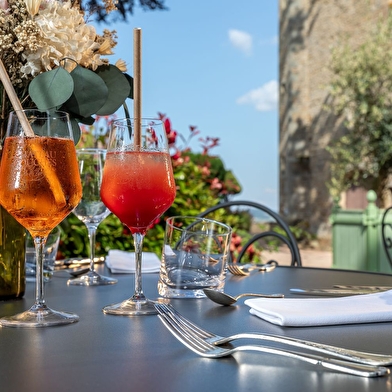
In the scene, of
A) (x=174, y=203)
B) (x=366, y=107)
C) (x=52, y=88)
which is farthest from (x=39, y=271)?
(x=366, y=107)

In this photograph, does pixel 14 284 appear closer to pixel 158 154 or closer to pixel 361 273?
pixel 158 154

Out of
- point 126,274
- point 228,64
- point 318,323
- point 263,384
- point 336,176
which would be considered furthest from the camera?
point 228,64

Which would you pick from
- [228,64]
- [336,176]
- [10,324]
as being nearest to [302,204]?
[336,176]

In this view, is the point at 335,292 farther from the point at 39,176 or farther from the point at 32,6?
the point at 32,6

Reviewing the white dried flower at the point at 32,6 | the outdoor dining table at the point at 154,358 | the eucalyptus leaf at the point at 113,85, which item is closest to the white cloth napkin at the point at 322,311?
the outdoor dining table at the point at 154,358

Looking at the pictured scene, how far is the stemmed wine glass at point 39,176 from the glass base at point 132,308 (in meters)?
0.07

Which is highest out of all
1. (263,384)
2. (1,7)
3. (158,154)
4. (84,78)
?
(1,7)

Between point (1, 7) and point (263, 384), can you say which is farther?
point (1, 7)

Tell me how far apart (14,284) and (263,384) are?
0.69 meters

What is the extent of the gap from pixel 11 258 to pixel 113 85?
39cm

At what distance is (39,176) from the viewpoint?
0.88 m

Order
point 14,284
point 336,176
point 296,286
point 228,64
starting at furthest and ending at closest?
point 228,64, point 336,176, point 296,286, point 14,284

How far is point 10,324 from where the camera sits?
0.84m

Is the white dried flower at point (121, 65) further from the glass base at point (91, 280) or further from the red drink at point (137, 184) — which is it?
the glass base at point (91, 280)
